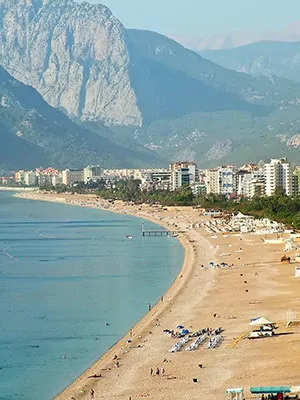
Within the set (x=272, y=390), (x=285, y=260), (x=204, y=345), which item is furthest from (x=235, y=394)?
(x=285, y=260)

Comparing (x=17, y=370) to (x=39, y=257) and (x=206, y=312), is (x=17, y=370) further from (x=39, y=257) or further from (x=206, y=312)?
(x=39, y=257)

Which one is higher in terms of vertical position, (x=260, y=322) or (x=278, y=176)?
(x=278, y=176)

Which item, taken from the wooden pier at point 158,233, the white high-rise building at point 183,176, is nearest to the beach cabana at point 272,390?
the wooden pier at point 158,233

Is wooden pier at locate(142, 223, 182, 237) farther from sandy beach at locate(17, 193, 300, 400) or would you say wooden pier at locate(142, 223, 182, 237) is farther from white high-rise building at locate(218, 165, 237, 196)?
white high-rise building at locate(218, 165, 237, 196)

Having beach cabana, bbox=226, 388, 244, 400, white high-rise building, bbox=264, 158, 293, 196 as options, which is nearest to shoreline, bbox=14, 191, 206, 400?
beach cabana, bbox=226, 388, 244, 400

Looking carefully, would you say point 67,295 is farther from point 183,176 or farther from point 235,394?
point 183,176
